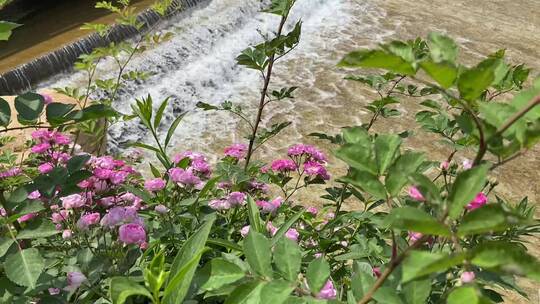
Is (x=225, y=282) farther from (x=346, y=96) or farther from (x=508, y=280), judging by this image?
(x=346, y=96)

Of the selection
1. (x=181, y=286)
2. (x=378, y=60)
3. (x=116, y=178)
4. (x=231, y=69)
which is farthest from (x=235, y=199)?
(x=231, y=69)

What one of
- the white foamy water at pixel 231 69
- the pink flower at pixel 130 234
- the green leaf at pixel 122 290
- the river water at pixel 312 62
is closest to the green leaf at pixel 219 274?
the green leaf at pixel 122 290

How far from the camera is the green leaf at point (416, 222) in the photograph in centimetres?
62

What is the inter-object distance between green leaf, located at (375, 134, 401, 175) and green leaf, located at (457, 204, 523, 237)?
19cm

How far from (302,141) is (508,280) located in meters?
4.10

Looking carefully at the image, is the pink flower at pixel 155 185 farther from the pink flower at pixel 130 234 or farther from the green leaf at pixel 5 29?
the green leaf at pixel 5 29

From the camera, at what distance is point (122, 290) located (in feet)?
2.78

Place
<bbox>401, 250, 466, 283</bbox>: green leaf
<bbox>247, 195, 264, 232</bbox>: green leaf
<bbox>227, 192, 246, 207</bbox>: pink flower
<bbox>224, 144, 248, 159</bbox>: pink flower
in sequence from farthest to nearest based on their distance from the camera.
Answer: <bbox>224, 144, 248, 159</bbox>: pink flower
<bbox>227, 192, 246, 207</bbox>: pink flower
<bbox>247, 195, 264, 232</bbox>: green leaf
<bbox>401, 250, 466, 283</bbox>: green leaf

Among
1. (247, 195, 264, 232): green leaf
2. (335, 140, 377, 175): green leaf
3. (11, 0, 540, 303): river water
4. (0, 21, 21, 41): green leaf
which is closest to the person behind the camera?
(335, 140, 377, 175): green leaf

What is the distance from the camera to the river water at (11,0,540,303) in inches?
212

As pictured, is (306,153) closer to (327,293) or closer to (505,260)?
(327,293)

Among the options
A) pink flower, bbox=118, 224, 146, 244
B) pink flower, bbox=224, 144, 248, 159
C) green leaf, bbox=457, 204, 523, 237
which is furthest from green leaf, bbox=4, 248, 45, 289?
pink flower, bbox=224, 144, 248, 159

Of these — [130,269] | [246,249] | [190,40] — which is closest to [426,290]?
[246,249]

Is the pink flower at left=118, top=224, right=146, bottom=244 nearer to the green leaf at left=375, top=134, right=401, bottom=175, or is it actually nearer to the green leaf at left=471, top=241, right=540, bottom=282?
the green leaf at left=375, top=134, right=401, bottom=175
